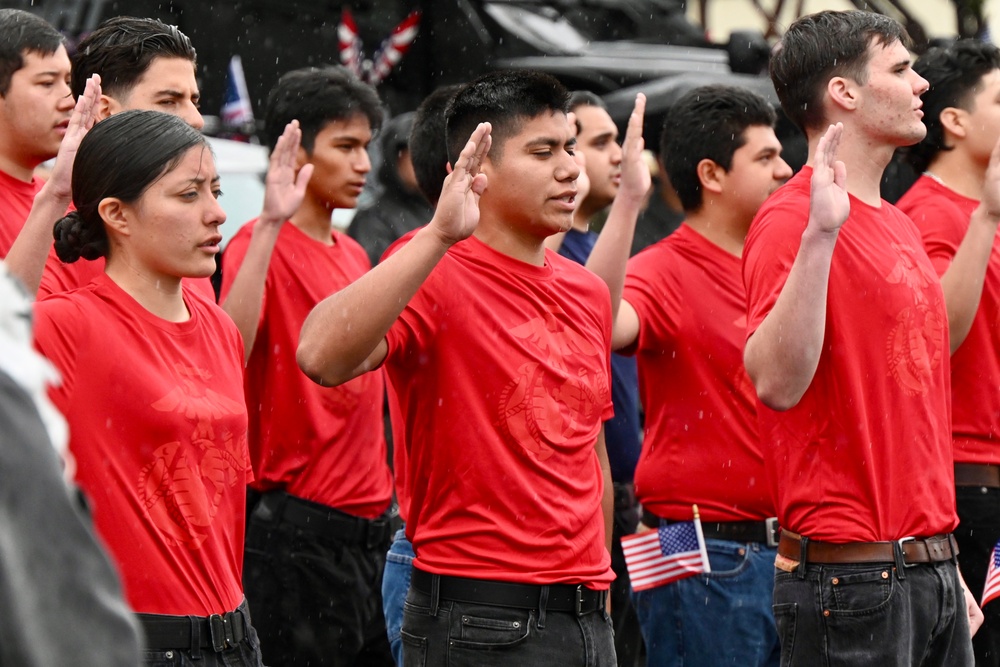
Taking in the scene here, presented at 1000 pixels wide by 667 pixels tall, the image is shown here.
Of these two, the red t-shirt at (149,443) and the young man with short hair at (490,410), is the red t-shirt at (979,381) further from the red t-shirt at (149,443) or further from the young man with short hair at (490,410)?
the red t-shirt at (149,443)

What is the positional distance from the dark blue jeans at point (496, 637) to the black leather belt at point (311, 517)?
154 centimetres

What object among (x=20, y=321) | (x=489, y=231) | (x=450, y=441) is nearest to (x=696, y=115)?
(x=489, y=231)

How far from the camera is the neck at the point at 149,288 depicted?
355 cm

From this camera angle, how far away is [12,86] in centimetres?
434

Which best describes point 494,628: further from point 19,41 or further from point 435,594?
point 19,41

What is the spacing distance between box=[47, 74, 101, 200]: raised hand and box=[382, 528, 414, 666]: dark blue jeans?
163cm

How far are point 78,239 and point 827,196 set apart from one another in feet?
6.15

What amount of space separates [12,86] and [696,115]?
8.13ft

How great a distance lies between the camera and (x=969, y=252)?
459cm

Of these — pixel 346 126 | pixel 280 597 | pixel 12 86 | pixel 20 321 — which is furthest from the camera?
pixel 346 126

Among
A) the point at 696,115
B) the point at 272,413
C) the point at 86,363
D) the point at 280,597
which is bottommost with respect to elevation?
the point at 280,597

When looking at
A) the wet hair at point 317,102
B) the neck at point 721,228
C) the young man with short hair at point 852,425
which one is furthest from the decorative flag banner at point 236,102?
the young man with short hair at point 852,425

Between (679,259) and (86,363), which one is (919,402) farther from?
(86,363)

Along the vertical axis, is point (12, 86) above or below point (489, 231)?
above
